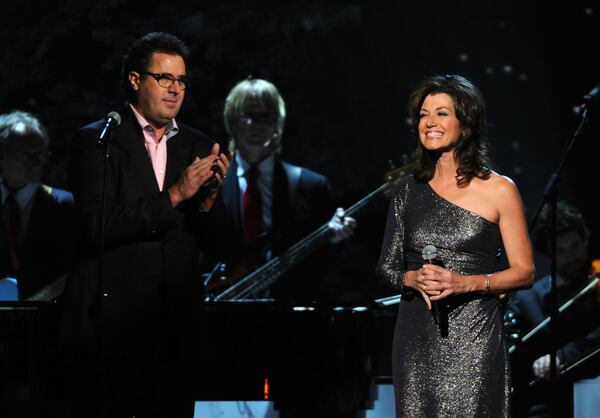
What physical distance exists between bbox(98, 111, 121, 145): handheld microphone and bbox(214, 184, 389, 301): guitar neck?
61.4 inches

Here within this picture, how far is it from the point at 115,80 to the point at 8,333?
13.0 ft

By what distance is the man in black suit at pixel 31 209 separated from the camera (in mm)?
5449

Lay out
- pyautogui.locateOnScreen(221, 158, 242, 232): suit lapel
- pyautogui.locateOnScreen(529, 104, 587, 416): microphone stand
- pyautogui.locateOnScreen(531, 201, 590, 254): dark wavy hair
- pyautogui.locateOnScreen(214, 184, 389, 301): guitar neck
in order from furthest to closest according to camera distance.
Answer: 1. pyautogui.locateOnScreen(531, 201, 590, 254): dark wavy hair
2. pyautogui.locateOnScreen(221, 158, 242, 232): suit lapel
3. pyautogui.locateOnScreen(214, 184, 389, 301): guitar neck
4. pyautogui.locateOnScreen(529, 104, 587, 416): microphone stand

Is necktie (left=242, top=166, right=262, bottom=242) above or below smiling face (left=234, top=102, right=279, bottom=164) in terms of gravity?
below

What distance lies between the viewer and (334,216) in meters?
5.62

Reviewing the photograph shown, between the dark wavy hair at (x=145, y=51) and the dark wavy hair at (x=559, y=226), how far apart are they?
276 centimetres

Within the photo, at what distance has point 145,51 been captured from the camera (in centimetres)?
405

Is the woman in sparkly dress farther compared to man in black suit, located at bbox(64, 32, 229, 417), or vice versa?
man in black suit, located at bbox(64, 32, 229, 417)

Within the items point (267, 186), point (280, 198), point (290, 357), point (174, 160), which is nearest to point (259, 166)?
point (267, 186)

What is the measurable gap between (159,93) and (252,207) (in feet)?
6.51

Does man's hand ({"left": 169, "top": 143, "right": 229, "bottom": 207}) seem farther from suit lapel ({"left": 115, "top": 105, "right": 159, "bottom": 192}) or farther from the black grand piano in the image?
the black grand piano


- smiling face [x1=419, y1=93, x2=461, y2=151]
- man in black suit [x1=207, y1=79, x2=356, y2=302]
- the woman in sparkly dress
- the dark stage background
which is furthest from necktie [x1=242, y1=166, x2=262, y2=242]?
smiling face [x1=419, y1=93, x2=461, y2=151]

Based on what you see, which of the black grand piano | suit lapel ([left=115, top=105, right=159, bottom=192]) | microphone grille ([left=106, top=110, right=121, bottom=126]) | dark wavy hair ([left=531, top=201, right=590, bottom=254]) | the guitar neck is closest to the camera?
microphone grille ([left=106, top=110, right=121, bottom=126])

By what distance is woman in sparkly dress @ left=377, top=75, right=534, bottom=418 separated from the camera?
139 inches
